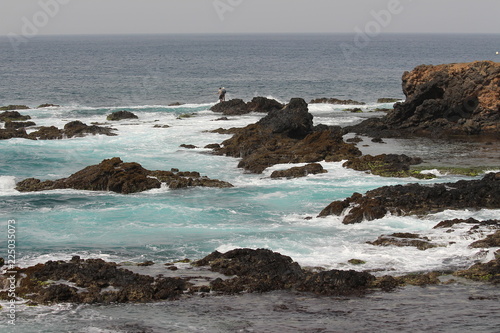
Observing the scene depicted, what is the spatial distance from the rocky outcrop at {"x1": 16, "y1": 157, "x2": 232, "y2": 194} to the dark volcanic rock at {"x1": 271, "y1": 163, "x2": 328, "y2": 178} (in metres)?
2.98

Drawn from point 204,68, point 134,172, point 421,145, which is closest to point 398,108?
point 421,145

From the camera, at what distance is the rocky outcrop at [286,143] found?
35188 mm

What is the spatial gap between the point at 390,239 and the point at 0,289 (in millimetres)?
11762

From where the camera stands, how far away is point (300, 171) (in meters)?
32.4

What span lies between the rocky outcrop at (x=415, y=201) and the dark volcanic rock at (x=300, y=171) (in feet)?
21.6

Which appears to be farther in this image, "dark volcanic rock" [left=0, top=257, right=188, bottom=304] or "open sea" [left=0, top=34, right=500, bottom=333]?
"dark volcanic rock" [left=0, top=257, right=188, bottom=304]

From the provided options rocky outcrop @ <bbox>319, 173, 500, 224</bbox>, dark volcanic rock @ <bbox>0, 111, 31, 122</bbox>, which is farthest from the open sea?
dark volcanic rock @ <bbox>0, 111, 31, 122</bbox>

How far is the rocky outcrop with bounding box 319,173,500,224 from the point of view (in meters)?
24.2

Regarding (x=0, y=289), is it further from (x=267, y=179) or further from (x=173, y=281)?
(x=267, y=179)

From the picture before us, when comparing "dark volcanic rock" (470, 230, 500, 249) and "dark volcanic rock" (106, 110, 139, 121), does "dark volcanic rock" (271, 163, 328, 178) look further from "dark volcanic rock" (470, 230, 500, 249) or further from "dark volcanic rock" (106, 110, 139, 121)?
"dark volcanic rock" (106, 110, 139, 121)

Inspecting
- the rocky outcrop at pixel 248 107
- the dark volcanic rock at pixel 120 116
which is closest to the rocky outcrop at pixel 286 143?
the rocky outcrop at pixel 248 107

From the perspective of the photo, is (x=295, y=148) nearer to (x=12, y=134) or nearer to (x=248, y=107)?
(x=248, y=107)

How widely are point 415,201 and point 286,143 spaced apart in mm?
14539

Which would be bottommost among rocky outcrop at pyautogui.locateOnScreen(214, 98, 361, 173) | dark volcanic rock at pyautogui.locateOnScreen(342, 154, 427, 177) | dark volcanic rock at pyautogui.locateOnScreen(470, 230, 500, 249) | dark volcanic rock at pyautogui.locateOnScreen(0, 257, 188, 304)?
dark volcanic rock at pyautogui.locateOnScreen(0, 257, 188, 304)
